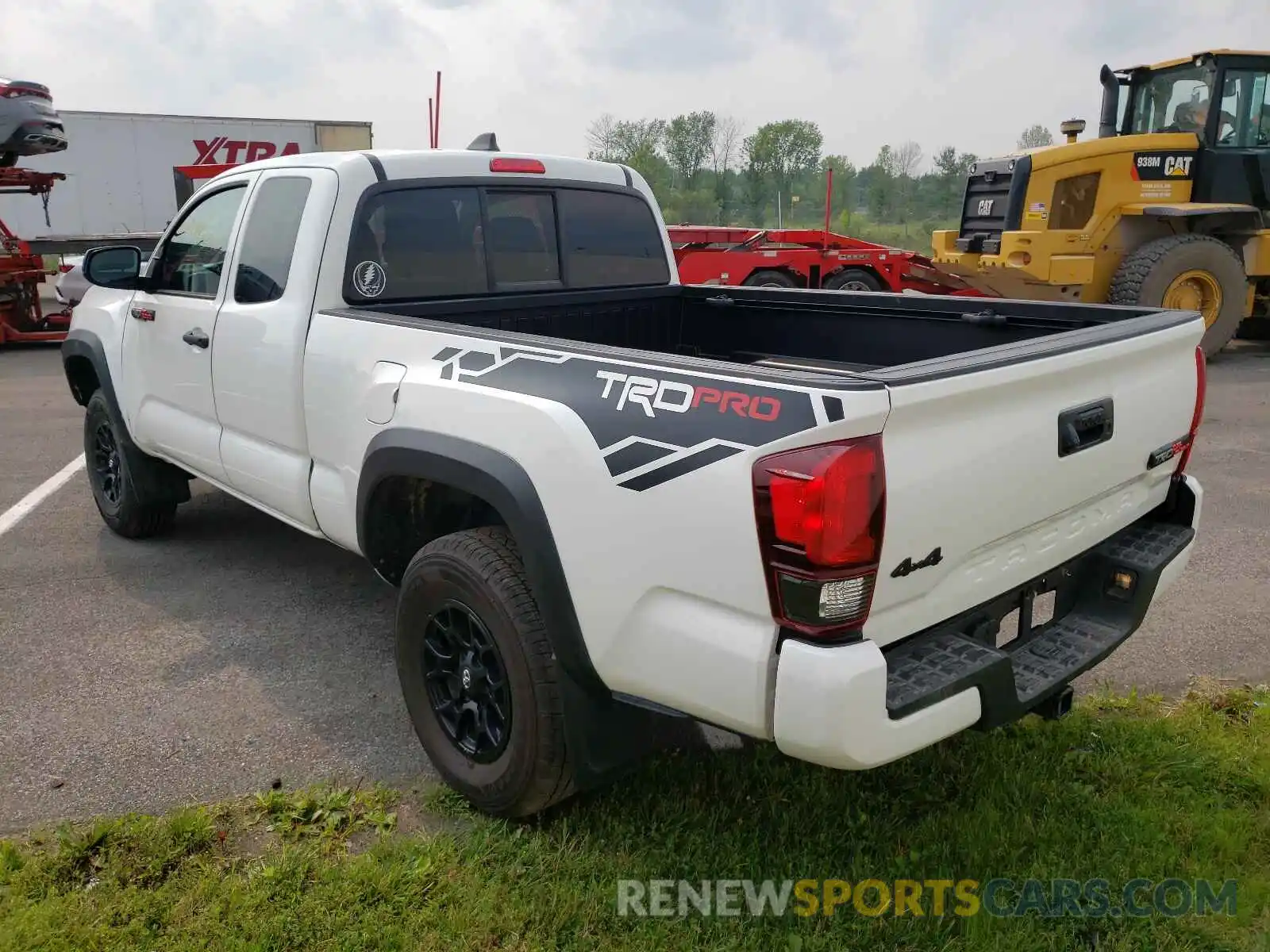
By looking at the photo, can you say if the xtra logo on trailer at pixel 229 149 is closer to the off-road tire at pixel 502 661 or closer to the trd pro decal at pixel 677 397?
the off-road tire at pixel 502 661

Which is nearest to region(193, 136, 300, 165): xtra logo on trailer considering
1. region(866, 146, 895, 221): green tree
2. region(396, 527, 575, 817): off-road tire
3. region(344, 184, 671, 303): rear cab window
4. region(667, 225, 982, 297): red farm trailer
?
region(667, 225, 982, 297): red farm trailer

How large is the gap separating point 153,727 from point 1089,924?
3.04 m

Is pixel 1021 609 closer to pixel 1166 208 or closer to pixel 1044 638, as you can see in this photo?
pixel 1044 638

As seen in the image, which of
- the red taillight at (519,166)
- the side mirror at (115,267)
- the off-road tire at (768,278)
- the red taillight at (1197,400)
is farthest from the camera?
the off-road tire at (768,278)

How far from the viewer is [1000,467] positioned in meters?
2.38

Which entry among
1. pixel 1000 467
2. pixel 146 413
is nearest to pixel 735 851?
Result: pixel 1000 467

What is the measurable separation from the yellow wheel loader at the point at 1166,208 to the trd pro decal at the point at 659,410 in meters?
9.16

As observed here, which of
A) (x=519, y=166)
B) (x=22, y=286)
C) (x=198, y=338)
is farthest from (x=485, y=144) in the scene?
(x=22, y=286)

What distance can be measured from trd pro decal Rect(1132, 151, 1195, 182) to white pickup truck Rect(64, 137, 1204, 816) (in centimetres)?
803

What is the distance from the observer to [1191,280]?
10.5m

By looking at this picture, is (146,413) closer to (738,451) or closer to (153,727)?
(153,727)

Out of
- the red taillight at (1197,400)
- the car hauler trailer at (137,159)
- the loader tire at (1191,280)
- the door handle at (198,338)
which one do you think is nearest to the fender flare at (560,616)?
the door handle at (198,338)

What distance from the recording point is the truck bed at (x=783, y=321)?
143 inches

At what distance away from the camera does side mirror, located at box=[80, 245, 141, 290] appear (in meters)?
4.55
